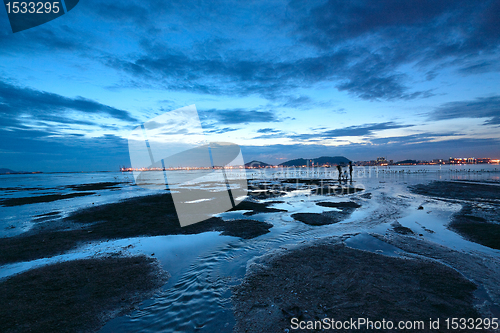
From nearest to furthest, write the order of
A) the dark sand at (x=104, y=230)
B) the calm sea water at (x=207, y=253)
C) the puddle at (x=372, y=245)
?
the calm sea water at (x=207, y=253)
the puddle at (x=372, y=245)
the dark sand at (x=104, y=230)

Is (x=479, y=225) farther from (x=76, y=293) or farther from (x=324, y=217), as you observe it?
(x=76, y=293)

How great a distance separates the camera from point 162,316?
6055mm

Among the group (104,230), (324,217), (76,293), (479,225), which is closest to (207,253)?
(76,293)

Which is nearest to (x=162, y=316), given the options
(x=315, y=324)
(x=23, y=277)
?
(x=315, y=324)

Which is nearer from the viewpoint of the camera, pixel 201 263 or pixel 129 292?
pixel 129 292

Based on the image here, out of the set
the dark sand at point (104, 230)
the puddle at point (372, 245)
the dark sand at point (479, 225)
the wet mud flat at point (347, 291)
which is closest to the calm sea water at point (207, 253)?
the puddle at point (372, 245)

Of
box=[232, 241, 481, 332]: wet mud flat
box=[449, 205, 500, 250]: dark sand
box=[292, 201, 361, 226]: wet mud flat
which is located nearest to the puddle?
box=[232, 241, 481, 332]: wet mud flat

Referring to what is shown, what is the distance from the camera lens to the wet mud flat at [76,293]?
579cm

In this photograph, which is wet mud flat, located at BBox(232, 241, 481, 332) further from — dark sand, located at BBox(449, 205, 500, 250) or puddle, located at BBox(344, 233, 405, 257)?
dark sand, located at BBox(449, 205, 500, 250)

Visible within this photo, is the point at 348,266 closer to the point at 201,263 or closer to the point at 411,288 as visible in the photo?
the point at 411,288

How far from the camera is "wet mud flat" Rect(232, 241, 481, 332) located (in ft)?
18.7

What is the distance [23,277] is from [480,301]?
16.5 metres

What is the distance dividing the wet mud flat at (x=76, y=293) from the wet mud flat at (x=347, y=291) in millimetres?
3893

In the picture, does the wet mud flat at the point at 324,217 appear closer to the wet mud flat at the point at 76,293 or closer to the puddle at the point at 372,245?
the puddle at the point at 372,245
